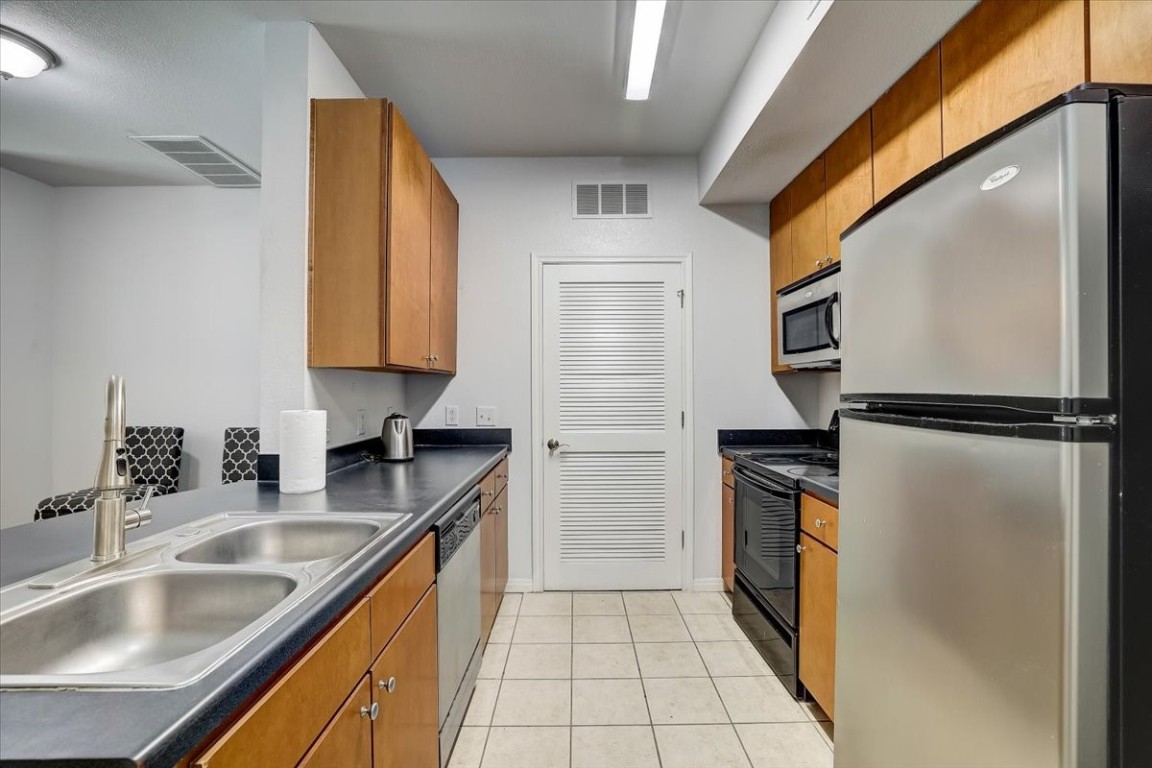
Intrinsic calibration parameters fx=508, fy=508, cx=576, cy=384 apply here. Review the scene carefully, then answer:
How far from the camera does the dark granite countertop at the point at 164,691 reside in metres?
0.51

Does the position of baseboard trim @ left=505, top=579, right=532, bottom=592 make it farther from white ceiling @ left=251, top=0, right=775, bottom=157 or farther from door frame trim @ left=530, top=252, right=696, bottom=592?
white ceiling @ left=251, top=0, right=775, bottom=157

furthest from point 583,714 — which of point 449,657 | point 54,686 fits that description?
point 54,686

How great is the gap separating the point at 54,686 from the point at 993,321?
1.39 m

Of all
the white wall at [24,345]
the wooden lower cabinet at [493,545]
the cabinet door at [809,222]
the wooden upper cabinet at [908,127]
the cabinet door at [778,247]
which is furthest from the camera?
the white wall at [24,345]

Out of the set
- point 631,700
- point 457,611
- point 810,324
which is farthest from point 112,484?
point 810,324

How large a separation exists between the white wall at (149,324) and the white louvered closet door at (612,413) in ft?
7.65

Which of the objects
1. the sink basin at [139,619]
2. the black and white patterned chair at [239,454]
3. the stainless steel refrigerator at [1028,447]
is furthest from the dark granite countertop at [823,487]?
the black and white patterned chair at [239,454]

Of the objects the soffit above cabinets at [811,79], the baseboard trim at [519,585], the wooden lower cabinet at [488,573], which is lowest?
the baseboard trim at [519,585]

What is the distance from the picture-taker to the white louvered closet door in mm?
3215

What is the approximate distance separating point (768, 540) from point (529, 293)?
1.97 m

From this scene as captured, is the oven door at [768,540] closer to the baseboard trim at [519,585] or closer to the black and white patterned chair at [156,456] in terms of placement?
the baseboard trim at [519,585]

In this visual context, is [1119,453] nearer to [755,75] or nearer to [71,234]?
[755,75]

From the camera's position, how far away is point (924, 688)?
974mm

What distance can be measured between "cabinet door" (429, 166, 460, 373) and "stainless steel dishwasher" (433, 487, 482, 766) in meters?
0.97
